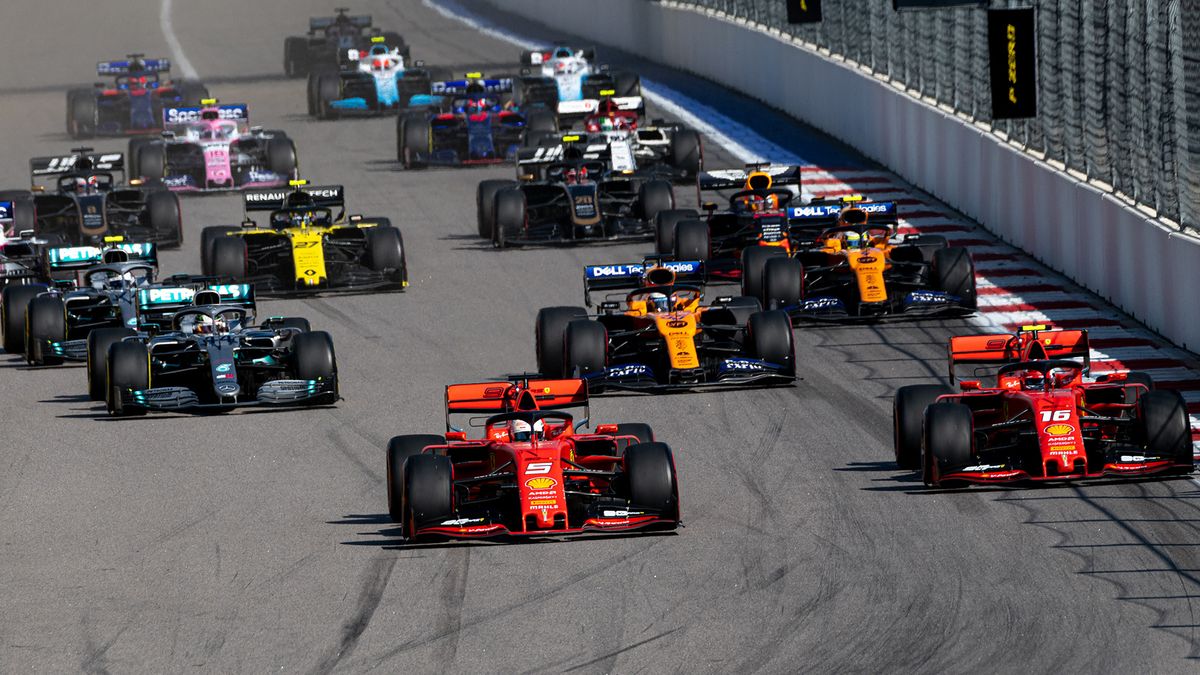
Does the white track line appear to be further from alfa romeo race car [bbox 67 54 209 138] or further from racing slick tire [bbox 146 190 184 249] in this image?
racing slick tire [bbox 146 190 184 249]

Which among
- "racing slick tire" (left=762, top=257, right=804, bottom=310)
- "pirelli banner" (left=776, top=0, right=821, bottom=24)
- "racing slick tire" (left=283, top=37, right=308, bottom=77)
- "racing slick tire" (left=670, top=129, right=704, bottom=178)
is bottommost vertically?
"racing slick tire" (left=762, top=257, right=804, bottom=310)

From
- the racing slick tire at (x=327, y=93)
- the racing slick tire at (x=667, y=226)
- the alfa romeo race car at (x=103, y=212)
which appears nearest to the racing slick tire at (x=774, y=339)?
the racing slick tire at (x=667, y=226)

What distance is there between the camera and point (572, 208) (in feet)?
104

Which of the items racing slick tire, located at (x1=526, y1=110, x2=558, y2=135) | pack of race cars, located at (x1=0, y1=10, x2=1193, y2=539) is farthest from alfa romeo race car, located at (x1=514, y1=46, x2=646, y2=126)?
racing slick tire, located at (x1=526, y1=110, x2=558, y2=135)

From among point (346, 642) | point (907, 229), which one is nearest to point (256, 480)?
point (346, 642)

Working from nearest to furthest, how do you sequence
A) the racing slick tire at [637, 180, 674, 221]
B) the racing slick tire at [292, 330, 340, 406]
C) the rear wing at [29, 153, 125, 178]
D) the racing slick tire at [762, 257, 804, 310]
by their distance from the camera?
the racing slick tire at [292, 330, 340, 406] < the racing slick tire at [762, 257, 804, 310] < the racing slick tire at [637, 180, 674, 221] < the rear wing at [29, 153, 125, 178]

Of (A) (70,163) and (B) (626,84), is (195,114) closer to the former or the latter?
(A) (70,163)

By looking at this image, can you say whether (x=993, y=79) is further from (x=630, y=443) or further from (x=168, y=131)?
(x=168, y=131)

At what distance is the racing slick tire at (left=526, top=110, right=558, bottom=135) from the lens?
132 ft

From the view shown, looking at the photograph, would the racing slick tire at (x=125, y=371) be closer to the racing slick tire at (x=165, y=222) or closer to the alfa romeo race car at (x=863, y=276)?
the alfa romeo race car at (x=863, y=276)

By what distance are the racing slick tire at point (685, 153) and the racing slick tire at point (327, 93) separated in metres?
14.4

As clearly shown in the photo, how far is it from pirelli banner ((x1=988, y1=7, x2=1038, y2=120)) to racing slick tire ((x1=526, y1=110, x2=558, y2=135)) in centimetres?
1350

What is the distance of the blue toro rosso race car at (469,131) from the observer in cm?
4056

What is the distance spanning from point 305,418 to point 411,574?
6223mm
